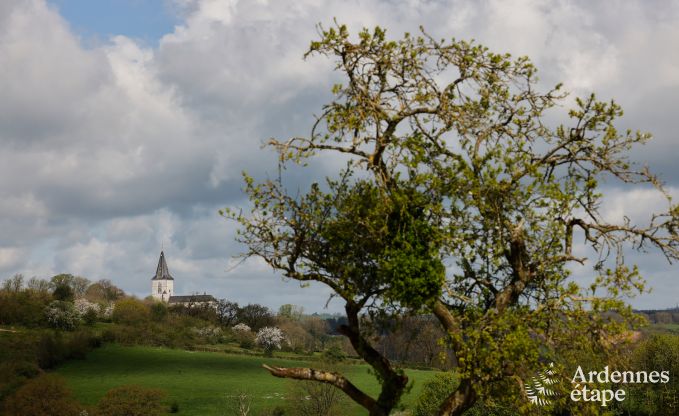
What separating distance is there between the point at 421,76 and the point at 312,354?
98.5 m

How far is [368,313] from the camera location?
15.4 m

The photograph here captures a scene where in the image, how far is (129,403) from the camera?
5372 centimetres

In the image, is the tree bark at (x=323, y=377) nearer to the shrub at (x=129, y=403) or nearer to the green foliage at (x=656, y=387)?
the shrub at (x=129, y=403)

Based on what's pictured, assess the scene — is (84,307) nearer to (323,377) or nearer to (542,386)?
(323,377)

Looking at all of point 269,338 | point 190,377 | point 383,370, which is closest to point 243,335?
point 269,338

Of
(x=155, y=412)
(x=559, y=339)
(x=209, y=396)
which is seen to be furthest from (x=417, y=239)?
(x=209, y=396)

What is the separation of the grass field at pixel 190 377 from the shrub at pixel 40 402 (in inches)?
776

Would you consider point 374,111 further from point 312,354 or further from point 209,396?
point 312,354

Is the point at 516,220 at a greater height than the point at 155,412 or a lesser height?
greater

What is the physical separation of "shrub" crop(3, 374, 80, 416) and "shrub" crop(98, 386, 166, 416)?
347cm

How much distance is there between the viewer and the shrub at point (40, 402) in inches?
1832

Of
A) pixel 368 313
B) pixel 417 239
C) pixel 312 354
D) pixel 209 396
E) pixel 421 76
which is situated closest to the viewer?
pixel 417 239

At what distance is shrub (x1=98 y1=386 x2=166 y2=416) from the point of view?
171 ft

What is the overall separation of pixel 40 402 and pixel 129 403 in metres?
7.90
